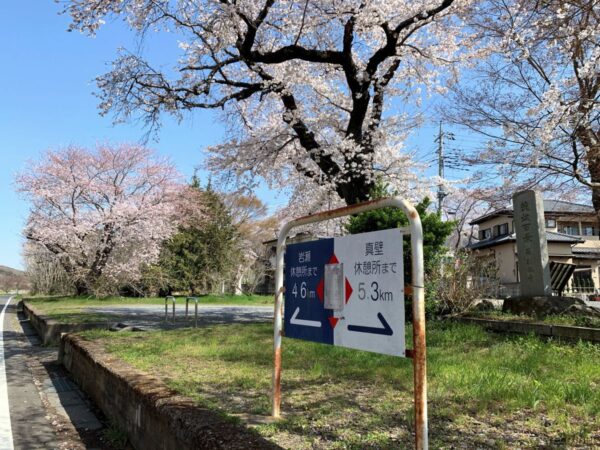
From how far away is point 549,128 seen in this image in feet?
25.9

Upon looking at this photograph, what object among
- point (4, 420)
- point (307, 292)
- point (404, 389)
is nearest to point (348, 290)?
point (307, 292)

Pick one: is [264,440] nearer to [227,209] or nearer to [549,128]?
[549,128]

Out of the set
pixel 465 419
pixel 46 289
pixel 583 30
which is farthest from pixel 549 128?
pixel 46 289

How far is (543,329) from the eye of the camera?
287 inches

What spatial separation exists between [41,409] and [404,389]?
16.6 ft

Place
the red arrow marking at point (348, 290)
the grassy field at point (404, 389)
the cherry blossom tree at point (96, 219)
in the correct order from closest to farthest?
the red arrow marking at point (348, 290)
the grassy field at point (404, 389)
the cherry blossom tree at point (96, 219)

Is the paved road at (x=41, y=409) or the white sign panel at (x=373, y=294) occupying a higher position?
the white sign panel at (x=373, y=294)

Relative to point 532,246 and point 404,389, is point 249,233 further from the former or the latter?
point 404,389

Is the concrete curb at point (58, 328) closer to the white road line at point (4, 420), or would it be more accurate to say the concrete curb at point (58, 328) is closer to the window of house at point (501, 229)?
the white road line at point (4, 420)

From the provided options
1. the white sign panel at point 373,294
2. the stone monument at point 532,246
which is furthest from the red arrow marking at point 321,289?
the stone monument at point 532,246

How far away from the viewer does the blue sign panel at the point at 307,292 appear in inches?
140

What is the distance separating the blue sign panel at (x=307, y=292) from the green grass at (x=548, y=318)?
219 inches

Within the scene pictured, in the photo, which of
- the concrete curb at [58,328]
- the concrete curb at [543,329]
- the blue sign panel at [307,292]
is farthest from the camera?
the concrete curb at [58,328]

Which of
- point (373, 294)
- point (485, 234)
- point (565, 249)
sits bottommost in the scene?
point (373, 294)
